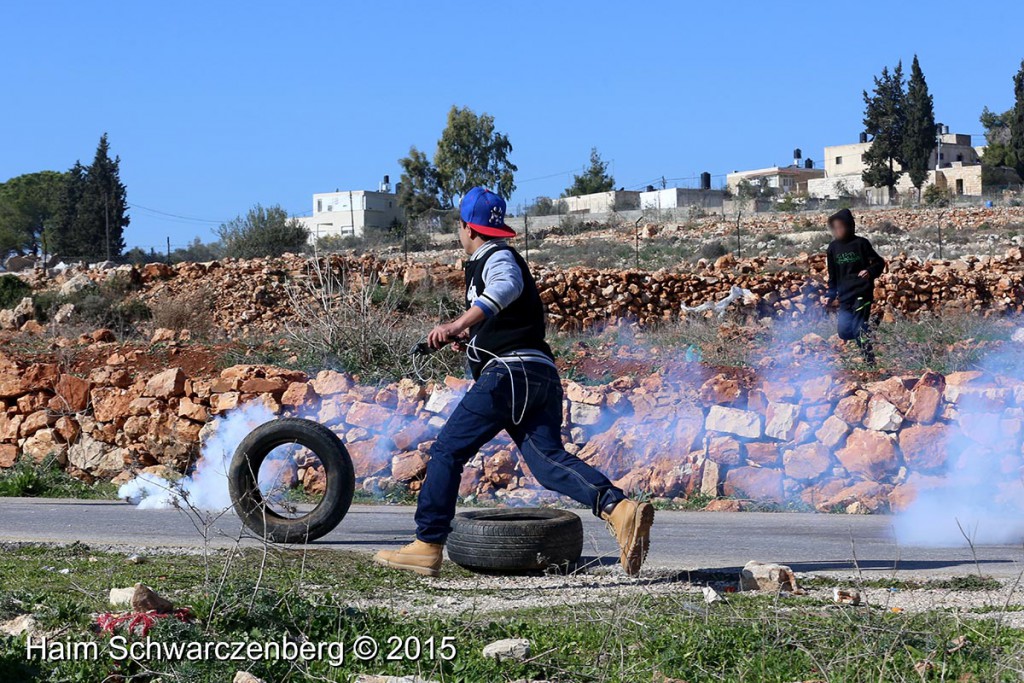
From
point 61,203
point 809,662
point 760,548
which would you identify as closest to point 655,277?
point 760,548

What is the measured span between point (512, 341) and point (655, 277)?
66.0 ft

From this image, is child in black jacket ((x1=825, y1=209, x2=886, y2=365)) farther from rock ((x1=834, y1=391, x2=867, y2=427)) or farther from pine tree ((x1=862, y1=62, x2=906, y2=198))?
pine tree ((x1=862, y1=62, x2=906, y2=198))

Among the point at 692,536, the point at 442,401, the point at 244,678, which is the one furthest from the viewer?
the point at 442,401

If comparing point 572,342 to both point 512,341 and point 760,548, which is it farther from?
point 512,341

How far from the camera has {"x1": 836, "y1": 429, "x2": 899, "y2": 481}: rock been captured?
34.0 ft

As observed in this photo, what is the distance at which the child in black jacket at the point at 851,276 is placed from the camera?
1308 centimetres

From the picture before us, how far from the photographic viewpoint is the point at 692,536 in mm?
8367

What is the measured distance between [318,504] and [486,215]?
2182mm

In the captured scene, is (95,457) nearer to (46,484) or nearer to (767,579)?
(46,484)

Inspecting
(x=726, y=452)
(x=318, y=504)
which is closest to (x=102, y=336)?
(x=726, y=452)

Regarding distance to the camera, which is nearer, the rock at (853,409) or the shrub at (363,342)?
the rock at (853,409)

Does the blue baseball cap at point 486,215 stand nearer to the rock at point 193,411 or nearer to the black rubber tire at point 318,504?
the black rubber tire at point 318,504

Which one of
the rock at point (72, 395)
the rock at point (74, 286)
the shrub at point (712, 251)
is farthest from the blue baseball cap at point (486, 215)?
the shrub at point (712, 251)

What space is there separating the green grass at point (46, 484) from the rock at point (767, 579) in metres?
7.04
